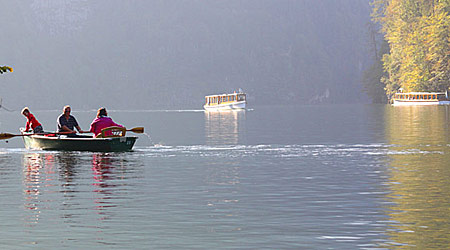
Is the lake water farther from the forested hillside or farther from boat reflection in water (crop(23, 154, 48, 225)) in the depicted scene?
the forested hillside

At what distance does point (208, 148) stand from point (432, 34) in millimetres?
101932

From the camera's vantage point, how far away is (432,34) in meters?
142

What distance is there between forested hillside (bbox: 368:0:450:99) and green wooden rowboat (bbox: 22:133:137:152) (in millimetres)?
105256

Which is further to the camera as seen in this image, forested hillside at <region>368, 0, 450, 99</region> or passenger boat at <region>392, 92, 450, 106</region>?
passenger boat at <region>392, 92, 450, 106</region>

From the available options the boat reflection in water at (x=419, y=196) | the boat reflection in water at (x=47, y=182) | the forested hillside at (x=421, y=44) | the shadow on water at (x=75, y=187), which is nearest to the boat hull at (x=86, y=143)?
the shadow on water at (x=75, y=187)

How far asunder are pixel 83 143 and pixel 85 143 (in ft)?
0.47

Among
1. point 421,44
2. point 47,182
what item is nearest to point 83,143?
point 47,182

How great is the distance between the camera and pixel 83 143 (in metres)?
43.2

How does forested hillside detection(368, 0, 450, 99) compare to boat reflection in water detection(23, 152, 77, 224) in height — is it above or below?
above

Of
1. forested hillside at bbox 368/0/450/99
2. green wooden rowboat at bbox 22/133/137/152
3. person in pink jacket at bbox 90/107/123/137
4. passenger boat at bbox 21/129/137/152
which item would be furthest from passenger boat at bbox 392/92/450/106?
person in pink jacket at bbox 90/107/123/137

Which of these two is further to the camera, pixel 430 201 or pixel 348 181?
pixel 348 181

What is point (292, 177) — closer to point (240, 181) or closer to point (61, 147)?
point (240, 181)

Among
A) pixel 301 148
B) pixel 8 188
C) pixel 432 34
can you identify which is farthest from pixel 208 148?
pixel 432 34

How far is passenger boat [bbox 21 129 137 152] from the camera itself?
4266 cm
